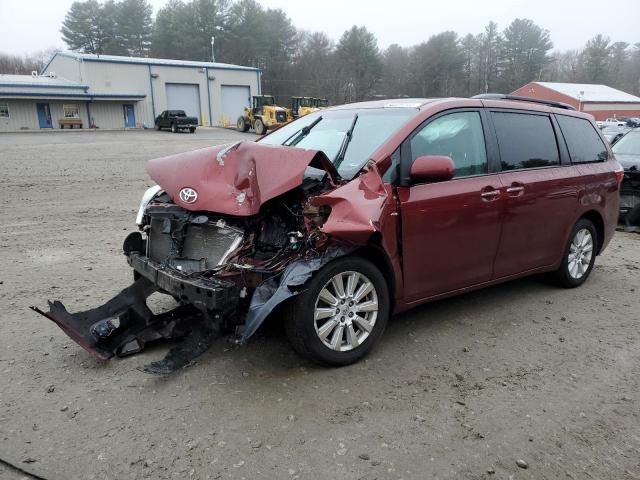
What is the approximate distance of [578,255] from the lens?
5.45 metres

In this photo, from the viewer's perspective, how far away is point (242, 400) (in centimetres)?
325

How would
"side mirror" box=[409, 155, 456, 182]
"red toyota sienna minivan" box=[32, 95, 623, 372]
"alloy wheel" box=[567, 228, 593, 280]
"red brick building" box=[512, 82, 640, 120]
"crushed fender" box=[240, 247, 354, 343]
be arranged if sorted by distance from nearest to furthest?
"crushed fender" box=[240, 247, 354, 343] → "red toyota sienna minivan" box=[32, 95, 623, 372] → "side mirror" box=[409, 155, 456, 182] → "alloy wheel" box=[567, 228, 593, 280] → "red brick building" box=[512, 82, 640, 120]

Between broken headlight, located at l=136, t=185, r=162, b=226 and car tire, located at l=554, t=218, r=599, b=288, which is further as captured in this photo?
car tire, located at l=554, t=218, r=599, b=288

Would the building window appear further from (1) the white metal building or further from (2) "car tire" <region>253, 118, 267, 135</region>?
(2) "car tire" <region>253, 118, 267, 135</region>

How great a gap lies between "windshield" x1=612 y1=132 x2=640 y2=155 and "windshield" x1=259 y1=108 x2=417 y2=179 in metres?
6.87

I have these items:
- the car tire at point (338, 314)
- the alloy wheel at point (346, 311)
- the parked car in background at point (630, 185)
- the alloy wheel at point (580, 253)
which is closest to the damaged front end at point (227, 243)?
the car tire at point (338, 314)

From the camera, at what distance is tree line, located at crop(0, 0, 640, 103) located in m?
69.3

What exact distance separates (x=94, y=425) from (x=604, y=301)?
186 inches

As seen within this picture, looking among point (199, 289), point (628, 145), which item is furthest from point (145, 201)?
point (628, 145)

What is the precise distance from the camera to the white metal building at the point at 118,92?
3984 cm

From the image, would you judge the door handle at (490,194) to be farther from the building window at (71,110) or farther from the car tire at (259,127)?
the building window at (71,110)

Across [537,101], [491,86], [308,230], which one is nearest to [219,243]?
[308,230]

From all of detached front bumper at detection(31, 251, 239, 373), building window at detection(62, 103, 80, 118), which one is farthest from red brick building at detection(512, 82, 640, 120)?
detached front bumper at detection(31, 251, 239, 373)

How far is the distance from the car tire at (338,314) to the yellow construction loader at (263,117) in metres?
31.2
